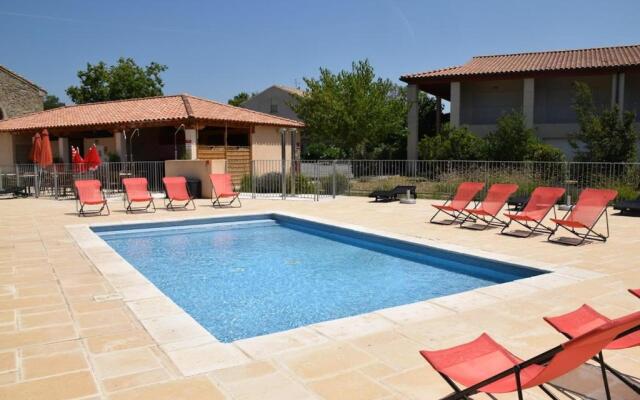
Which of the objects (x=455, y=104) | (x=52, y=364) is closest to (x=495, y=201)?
(x=52, y=364)

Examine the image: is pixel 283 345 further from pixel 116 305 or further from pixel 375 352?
pixel 116 305

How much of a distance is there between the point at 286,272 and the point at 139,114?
1881 centimetres

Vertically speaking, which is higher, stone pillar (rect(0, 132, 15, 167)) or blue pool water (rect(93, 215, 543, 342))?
stone pillar (rect(0, 132, 15, 167))

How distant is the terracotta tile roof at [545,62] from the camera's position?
82.0 ft

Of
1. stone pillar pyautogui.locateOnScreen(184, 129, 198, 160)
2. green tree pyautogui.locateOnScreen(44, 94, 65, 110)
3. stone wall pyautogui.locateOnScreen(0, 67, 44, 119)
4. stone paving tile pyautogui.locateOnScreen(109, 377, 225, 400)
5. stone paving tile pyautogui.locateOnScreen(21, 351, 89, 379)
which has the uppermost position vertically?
green tree pyautogui.locateOnScreen(44, 94, 65, 110)

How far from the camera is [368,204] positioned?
1534cm

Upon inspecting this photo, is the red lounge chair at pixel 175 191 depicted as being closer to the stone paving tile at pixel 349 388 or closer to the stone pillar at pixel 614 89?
the stone paving tile at pixel 349 388

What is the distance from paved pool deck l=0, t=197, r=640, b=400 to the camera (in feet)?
10.8

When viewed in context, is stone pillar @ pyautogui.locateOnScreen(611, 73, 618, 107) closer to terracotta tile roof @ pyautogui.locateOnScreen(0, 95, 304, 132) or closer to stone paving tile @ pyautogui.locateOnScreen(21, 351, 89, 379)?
terracotta tile roof @ pyautogui.locateOnScreen(0, 95, 304, 132)

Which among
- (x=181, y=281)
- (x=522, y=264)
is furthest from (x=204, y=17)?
(x=522, y=264)

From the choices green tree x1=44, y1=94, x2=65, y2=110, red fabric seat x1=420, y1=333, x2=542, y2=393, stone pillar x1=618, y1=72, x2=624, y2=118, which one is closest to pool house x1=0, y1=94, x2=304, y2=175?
stone pillar x1=618, y1=72, x2=624, y2=118

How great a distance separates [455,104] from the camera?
27031mm

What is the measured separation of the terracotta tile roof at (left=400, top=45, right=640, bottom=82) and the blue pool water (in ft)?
62.2

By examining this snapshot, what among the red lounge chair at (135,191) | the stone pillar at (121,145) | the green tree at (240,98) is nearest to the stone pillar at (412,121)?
the stone pillar at (121,145)
